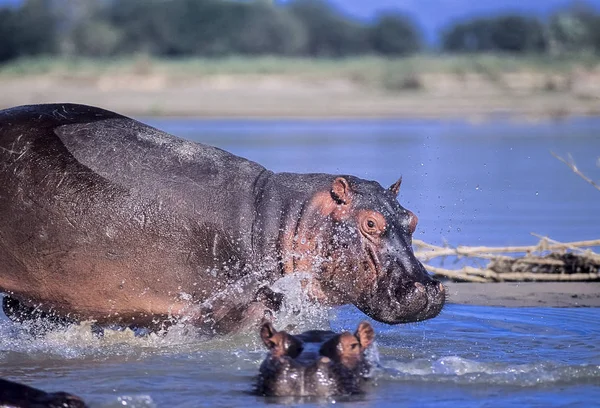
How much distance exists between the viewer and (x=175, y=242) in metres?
5.11

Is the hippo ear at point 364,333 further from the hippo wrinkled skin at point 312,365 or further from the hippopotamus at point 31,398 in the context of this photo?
the hippopotamus at point 31,398

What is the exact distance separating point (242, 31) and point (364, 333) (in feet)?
179

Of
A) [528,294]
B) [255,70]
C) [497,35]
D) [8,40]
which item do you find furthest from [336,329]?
[497,35]

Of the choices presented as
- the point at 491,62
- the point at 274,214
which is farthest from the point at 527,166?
the point at 491,62

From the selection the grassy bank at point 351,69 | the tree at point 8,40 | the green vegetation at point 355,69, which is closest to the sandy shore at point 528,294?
the green vegetation at point 355,69

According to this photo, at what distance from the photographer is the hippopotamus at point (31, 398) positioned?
3.93 metres

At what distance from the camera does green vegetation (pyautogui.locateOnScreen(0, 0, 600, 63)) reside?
47.9m

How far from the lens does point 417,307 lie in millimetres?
4902

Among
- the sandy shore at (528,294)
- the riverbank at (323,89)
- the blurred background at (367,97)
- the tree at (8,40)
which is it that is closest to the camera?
the sandy shore at (528,294)

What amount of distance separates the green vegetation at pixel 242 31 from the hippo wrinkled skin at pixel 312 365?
34.1 meters

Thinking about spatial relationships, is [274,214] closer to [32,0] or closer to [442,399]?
[442,399]

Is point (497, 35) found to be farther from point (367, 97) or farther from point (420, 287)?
point (420, 287)

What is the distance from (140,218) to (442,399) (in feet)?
5.16

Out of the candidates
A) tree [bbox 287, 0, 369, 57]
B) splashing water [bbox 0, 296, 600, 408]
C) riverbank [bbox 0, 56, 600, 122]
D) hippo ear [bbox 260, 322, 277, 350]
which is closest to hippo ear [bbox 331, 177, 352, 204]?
splashing water [bbox 0, 296, 600, 408]
